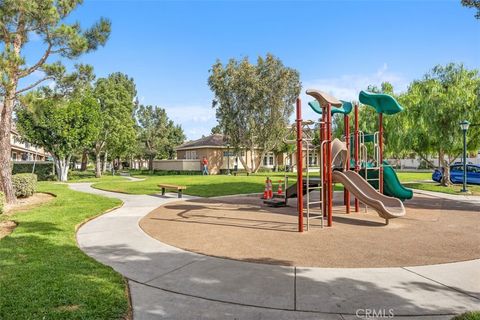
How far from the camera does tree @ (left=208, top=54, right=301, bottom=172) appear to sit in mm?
36938

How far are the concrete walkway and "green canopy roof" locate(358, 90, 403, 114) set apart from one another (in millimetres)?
6756

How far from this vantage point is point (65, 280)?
4.68 metres

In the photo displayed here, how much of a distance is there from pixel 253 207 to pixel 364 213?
167 inches

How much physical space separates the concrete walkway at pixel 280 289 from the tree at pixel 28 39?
27.7 feet

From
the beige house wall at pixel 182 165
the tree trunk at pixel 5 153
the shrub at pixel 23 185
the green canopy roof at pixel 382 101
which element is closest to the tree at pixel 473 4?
the green canopy roof at pixel 382 101

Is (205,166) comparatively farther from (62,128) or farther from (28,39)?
(28,39)

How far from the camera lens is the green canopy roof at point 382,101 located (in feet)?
36.6

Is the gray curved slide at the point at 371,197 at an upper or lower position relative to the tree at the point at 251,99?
lower

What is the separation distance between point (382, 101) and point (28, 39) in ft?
47.3

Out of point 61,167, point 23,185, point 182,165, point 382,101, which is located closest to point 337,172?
point 382,101

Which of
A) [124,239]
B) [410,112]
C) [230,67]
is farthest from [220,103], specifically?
[124,239]

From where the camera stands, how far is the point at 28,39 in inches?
528

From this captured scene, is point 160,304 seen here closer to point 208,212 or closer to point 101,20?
point 208,212

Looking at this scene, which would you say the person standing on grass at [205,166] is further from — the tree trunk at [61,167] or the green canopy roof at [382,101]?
the green canopy roof at [382,101]
